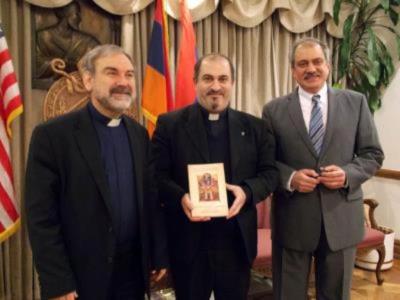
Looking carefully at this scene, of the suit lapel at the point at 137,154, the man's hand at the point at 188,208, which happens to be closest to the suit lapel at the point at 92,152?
the suit lapel at the point at 137,154

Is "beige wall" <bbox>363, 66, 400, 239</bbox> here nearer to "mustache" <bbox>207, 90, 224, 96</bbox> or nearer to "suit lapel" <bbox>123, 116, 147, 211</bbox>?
"mustache" <bbox>207, 90, 224, 96</bbox>

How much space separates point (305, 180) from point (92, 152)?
1.02 m

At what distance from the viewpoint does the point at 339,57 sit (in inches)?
170

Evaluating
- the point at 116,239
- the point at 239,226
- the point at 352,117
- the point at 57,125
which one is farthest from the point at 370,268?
the point at 57,125

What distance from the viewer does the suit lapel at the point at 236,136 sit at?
1965mm

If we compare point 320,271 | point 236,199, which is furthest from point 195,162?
point 320,271

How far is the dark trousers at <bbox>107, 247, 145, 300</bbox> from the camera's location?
1768 mm

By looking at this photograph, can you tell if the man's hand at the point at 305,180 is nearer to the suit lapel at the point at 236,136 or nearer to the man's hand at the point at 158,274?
the suit lapel at the point at 236,136

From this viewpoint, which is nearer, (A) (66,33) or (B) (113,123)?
(B) (113,123)

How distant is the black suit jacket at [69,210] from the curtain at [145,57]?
4.99ft

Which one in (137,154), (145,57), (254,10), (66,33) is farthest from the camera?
(254,10)

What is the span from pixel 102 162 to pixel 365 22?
3.58 m

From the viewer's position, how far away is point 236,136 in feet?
6.57

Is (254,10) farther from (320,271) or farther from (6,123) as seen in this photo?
(320,271)
